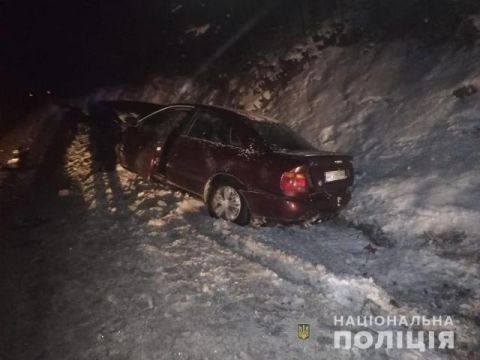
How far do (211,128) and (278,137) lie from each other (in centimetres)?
102

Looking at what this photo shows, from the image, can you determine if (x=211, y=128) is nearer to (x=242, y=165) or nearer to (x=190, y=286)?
(x=242, y=165)

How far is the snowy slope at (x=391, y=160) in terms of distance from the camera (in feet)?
15.5

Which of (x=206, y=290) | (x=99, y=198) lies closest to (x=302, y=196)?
(x=206, y=290)

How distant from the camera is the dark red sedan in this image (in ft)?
17.5

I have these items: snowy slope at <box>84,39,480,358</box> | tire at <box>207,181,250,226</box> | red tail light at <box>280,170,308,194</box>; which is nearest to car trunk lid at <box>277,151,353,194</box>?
red tail light at <box>280,170,308,194</box>

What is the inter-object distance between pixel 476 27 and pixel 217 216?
7.74m

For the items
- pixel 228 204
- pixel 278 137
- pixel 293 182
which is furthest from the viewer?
pixel 278 137

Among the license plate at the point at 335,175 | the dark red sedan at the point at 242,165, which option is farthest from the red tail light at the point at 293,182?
the license plate at the point at 335,175

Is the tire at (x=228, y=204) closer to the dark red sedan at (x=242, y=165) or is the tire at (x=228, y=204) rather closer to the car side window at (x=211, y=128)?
the dark red sedan at (x=242, y=165)

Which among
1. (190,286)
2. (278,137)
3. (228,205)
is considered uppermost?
(278,137)

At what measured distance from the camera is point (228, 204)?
589 cm

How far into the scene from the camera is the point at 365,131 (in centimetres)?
863

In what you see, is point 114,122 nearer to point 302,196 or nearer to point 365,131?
point 365,131

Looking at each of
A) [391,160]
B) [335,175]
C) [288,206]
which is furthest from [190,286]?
[391,160]
